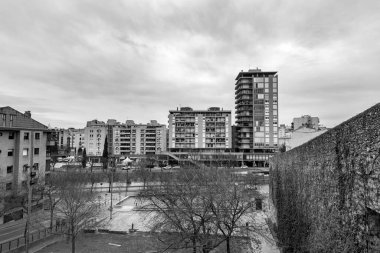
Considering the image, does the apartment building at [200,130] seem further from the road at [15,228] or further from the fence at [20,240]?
the fence at [20,240]

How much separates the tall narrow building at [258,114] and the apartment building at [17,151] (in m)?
78.3

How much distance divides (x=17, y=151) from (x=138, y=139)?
320ft

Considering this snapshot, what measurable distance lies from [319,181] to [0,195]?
1244 inches

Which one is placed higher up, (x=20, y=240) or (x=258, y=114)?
(x=258, y=114)

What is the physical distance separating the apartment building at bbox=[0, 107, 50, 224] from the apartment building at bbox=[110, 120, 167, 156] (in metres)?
91.5

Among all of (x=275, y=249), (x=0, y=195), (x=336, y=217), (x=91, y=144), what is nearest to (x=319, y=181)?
(x=336, y=217)

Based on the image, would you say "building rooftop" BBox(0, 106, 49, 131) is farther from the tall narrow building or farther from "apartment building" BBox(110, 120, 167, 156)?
"apartment building" BBox(110, 120, 167, 156)

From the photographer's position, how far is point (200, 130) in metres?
116

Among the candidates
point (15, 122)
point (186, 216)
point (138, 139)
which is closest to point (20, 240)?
point (186, 216)

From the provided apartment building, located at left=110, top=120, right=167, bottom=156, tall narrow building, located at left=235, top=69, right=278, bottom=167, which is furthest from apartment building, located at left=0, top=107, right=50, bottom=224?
apartment building, located at left=110, top=120, right=167, bottom=156

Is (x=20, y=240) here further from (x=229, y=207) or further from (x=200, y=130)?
(x=200, y=130)

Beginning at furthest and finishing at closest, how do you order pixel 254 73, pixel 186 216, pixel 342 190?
pixel 254 73 → pixel 186 216 → pixel 342 190

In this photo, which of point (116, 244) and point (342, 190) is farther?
point (116, 244)

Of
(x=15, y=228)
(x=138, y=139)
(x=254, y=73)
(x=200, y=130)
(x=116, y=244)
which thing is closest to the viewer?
(x=116, y=244)
